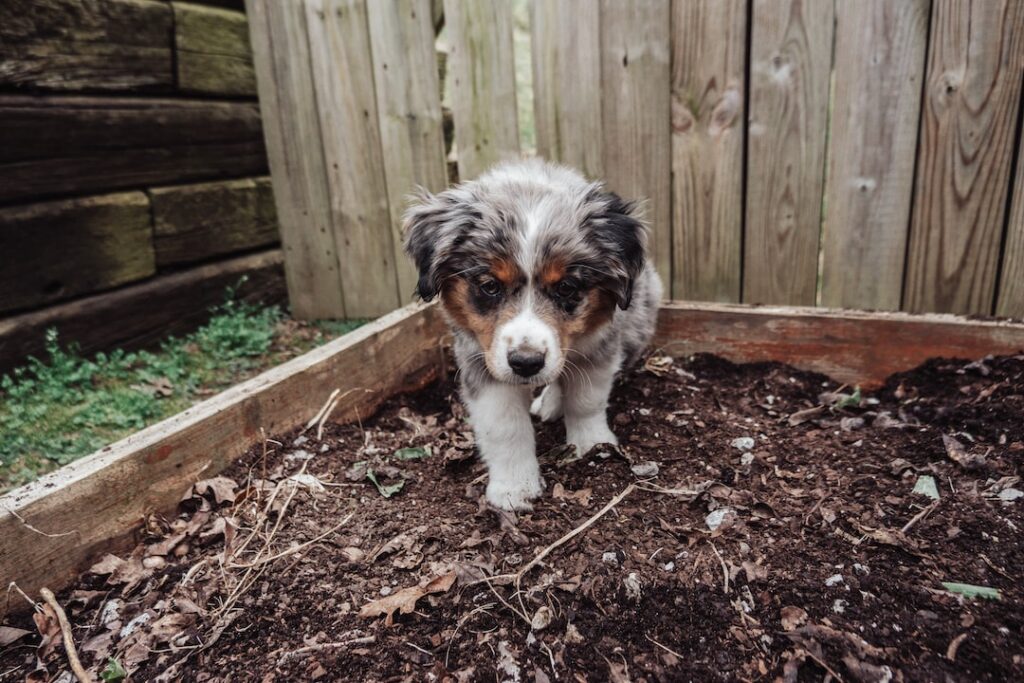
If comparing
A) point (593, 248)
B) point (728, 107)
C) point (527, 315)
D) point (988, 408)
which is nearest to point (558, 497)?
point (527, 315)

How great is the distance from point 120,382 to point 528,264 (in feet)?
9.38

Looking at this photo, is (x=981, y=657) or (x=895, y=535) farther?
(x=895, y=535)

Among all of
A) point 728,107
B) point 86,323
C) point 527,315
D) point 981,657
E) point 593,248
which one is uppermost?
point 728,107

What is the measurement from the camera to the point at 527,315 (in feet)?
8.02

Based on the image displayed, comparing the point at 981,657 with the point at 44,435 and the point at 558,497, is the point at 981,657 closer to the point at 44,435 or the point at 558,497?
the point at 558,497

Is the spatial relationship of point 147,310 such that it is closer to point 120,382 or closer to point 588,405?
point 120,382

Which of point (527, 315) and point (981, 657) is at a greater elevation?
point (527, 315)

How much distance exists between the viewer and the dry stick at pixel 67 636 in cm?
195

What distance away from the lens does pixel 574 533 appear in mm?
2316

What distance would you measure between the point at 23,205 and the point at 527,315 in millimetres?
3078

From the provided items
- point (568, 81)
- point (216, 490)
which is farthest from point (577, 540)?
point (568, 81)

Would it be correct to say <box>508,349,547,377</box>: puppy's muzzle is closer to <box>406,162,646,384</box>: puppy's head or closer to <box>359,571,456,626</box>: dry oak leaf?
<box>406,162,646,384</box>: puppy's head

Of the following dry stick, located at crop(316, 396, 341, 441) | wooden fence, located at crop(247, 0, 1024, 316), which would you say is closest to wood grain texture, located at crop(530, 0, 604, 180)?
wooden fence, located at crop(247, 0, 1024, 316)

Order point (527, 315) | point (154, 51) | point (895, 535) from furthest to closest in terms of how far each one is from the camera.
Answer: point (154, 51)
point (527, 315)
point (895, 535)
